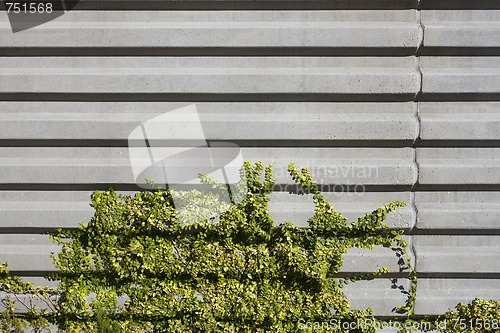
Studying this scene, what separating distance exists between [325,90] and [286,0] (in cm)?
106

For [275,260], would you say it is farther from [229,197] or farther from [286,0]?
[286,0]

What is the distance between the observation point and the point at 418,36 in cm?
379

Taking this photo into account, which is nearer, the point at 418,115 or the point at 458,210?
the point at 418,115

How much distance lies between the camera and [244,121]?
12.7 feet

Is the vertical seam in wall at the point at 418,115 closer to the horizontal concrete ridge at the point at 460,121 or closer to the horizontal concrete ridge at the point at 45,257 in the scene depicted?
the horizontal concrete ridge at the point at 460,121

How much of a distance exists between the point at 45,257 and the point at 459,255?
4.89 meters

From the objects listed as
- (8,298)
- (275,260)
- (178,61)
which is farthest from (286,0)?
(8,298)

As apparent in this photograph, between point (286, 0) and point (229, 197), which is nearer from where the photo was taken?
point (286, 0)

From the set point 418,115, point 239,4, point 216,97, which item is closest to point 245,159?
point 216,97

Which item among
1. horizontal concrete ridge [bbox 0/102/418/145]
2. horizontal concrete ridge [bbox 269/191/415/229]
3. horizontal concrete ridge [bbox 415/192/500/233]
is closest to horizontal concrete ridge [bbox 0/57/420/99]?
horizontal concrete ridge [bbox 0/102/418/145]

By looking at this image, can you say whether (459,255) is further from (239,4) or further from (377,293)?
(239,4)

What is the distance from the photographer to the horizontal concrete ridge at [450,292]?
13.5ft

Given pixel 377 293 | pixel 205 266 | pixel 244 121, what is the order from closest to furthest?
pixel 244 121, pixel 205 266, pixel 377 293

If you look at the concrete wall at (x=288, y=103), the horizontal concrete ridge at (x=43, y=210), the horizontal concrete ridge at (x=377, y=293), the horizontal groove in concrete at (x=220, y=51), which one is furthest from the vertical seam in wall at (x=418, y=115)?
the horizontal concrete ridge at (x=43, y=210)
